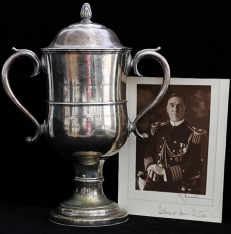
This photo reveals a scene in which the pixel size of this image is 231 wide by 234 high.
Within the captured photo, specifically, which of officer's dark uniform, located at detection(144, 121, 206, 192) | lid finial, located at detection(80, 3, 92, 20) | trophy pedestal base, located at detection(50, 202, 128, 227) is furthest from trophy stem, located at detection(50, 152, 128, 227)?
lid finial, located at detection(80, 3, 92, 20)

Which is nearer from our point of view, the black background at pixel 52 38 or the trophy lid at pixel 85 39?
the trophy lid at pixel 85 39

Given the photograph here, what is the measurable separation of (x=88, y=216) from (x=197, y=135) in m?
0.26

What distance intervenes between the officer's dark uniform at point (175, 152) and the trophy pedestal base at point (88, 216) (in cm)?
10

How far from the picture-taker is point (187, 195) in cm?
143

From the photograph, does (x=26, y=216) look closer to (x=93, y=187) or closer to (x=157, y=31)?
(x=93, y=187)

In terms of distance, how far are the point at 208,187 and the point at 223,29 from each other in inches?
12.2

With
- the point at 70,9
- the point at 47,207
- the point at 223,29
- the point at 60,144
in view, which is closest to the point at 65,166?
the point at 47,207

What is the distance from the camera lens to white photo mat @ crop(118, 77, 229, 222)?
1.40m

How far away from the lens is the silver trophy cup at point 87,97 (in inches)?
52.7
